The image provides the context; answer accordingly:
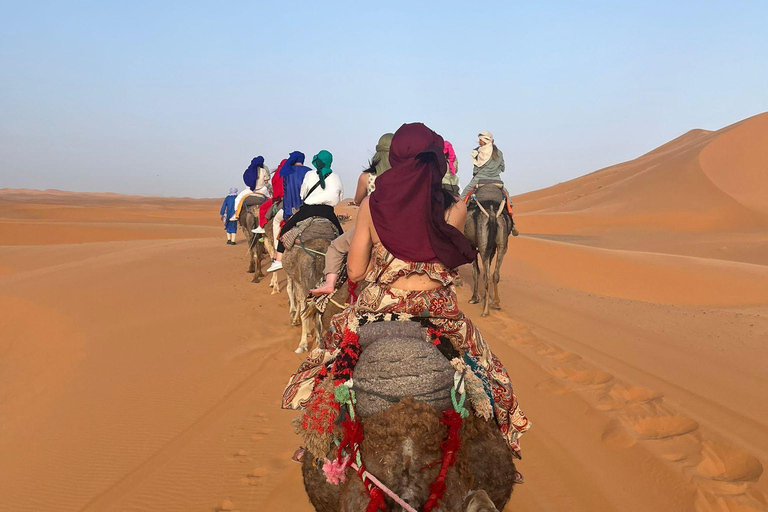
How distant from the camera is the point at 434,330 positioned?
9.75ft

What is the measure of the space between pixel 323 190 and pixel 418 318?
197 inches

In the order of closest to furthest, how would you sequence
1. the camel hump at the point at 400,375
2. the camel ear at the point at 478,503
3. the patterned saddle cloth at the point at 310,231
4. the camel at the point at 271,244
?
1. the camel ear at the point at 478,503
2. the camel hump at the point at 400,375
3. the patterned saddle cloth at the point at 310,231
4. the camel at the point at 271,244

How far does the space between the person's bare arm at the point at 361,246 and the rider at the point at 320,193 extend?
4542 millimetres

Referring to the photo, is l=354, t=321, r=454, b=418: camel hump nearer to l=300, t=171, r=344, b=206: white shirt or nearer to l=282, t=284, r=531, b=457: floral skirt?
l=282, t=284, r=531, b=457: floral skirt

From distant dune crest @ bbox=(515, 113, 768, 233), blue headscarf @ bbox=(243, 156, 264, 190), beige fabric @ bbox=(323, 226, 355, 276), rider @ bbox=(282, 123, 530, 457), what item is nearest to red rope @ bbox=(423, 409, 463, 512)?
rider @ bbox=(282, 123, 530, 457)

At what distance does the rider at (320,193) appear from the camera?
25.2ft

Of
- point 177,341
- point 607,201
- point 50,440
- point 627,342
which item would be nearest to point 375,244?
point 50,440

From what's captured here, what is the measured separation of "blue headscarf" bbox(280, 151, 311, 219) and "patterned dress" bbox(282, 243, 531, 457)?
581 cm

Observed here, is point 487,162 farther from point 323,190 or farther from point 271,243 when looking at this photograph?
point 271,243

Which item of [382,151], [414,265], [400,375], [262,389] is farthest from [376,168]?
[400,375]

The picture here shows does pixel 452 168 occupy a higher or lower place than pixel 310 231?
higher

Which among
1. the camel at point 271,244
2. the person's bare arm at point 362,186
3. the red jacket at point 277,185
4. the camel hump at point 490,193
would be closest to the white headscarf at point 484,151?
the camel hump at point 490,193

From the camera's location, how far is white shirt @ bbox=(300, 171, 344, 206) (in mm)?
7758

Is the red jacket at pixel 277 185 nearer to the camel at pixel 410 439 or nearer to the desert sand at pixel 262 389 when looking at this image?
the desert sand at pixel 262 389
